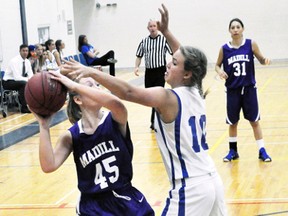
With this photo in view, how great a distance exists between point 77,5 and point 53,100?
20083 millimetres

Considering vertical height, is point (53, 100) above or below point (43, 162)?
above

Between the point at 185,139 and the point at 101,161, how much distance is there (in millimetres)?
559

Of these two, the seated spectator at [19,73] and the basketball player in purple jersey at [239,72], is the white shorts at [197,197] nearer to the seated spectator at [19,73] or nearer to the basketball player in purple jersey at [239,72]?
the basketball player in purple jersey at [239,72]

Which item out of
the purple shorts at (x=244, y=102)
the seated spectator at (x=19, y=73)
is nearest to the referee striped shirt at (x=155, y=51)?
the purple shorts at (x=244, y=102)

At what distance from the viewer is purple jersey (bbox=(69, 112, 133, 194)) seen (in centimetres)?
390

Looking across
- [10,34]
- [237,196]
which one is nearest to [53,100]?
[237,196]

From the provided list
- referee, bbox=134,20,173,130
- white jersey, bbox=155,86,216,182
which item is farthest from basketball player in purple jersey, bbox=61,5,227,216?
referee, bbox=134,20,173,130

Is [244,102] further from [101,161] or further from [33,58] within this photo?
[33,58]

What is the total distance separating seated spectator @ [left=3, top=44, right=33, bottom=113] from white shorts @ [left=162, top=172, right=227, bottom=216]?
10869 mm

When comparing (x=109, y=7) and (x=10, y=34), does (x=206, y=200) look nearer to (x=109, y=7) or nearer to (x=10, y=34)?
(x=10, y=34)

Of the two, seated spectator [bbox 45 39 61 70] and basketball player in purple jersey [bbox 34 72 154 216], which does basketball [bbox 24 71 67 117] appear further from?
seated spectator [bbox 45 39 61 70]

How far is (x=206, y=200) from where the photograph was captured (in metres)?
3.76

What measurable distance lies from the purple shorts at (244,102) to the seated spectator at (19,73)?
283 inches

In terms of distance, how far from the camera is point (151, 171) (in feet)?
26.9
